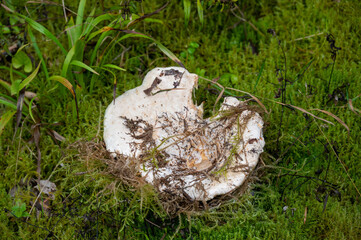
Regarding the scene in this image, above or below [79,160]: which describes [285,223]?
below

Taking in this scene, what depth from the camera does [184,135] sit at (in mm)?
3002

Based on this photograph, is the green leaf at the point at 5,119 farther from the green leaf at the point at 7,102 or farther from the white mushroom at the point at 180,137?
the white mushroom at the point at 180,137

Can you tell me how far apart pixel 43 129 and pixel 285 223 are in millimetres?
2324

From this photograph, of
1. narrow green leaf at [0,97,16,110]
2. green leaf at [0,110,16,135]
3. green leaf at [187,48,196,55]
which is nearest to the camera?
green leaf at [0,110,16,135]

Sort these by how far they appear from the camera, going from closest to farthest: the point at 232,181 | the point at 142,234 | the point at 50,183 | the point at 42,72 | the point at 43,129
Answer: the point at 232,181 < the point at 142,234 < the point at 50,183 < the point at 43,129 < the point at 42,72

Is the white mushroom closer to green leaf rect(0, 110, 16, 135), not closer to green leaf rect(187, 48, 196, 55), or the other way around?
green leaf rect(187, 48, 196, 55)

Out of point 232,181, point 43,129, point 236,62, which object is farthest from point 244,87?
point 43,129

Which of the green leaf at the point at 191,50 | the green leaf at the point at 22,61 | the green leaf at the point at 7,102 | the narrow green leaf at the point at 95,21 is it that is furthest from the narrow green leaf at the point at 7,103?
the green leaf at the point at 191,50

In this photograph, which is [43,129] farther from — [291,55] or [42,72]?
[291,55]

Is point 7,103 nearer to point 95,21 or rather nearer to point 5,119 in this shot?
point 5,119

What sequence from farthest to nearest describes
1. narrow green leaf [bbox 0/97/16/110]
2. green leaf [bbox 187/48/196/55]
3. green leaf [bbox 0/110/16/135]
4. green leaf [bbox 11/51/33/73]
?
1. green leaf [bbox 187/48/196/55]
2. green leaf [bbox 11/51/33/73]
3. narrow green leaf [bbox 0/97/16/110]
4. green leaf [bbox 0/110/16/135]

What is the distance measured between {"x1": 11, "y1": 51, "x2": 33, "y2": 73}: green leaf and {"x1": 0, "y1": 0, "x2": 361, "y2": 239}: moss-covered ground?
1 centimetres

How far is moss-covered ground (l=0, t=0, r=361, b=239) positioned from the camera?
284cm

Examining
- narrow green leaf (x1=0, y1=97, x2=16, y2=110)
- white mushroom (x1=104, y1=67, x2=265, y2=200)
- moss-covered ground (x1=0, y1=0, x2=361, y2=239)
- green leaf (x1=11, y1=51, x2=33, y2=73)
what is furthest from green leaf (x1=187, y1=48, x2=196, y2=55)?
narrow green leaf (x1=0, y1=97, x2=16, y2=110)
